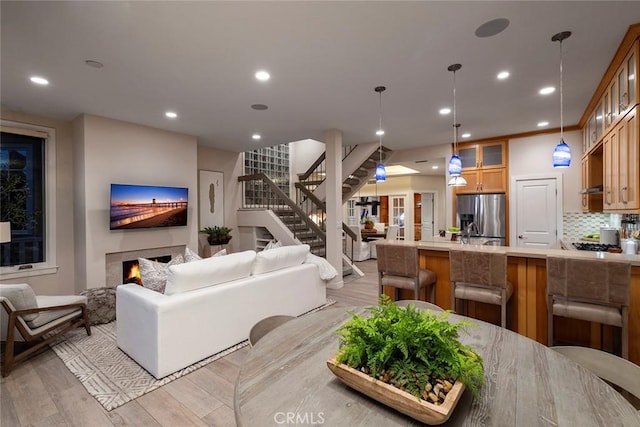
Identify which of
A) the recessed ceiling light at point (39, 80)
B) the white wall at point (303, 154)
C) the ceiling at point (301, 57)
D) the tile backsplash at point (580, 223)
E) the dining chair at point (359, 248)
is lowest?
the dining chair at point (359, 248)

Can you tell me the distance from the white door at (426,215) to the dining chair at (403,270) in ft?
25.1

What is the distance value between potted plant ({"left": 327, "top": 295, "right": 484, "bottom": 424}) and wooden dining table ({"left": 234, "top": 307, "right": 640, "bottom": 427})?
0.06 meters

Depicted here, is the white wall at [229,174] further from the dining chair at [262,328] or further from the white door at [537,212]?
the white door at [537,212]

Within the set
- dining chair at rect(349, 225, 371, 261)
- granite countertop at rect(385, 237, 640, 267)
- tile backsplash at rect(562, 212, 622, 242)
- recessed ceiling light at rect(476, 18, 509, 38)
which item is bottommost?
dining chair at rect(349, 225, 371, 261)

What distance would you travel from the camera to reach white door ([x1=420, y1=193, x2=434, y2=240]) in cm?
1048

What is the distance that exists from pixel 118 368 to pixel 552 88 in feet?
18.5

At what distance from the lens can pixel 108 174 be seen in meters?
4.57

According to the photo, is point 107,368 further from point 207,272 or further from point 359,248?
point 359,248

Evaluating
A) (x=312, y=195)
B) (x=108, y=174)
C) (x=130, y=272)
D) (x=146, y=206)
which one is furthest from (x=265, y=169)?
(x=130, y=272)

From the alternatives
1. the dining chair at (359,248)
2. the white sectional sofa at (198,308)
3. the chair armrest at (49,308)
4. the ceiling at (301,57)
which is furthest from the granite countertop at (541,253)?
the dining chair at (359,248)

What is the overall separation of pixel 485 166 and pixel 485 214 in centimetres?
100

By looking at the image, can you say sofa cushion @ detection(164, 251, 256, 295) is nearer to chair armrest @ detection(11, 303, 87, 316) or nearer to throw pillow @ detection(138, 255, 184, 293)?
throw pillow @ detection(138, 255, 184, 293)

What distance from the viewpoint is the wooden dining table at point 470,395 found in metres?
0.91

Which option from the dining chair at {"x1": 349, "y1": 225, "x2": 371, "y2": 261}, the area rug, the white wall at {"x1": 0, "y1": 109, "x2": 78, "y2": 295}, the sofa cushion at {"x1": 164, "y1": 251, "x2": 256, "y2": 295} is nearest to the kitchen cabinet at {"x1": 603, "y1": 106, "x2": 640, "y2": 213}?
the sofa cushion at {"x1": 164, "y1": 251, "x2": 256, "y2": 295}
